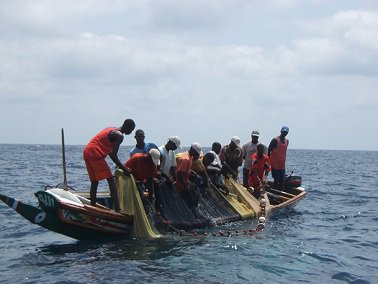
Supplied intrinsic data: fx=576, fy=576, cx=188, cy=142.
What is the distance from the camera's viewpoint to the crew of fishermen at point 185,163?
10875 mm

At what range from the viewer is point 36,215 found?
10336mm

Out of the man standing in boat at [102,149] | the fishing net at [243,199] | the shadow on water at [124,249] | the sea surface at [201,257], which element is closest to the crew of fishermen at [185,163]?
the man standing in boat at [102,149]

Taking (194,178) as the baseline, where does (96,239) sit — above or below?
below

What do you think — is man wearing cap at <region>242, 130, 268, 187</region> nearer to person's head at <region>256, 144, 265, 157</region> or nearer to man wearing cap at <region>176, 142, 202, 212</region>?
person's head at <region>256, 144, 265, 157</region>

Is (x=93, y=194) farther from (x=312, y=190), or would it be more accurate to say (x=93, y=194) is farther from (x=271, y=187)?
(x=312, y=190)

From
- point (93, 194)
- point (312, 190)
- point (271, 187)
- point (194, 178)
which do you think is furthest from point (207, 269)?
point (312, 190)

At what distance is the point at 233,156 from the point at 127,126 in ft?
16.6

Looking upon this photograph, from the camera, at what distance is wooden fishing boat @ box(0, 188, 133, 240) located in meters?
10.2

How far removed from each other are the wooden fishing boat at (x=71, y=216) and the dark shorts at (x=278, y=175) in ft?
23.9

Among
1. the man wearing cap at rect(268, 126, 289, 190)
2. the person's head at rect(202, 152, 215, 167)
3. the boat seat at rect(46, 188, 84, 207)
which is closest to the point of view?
the boat seat at rect(46, 188, 84, 207)

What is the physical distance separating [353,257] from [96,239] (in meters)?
4.99

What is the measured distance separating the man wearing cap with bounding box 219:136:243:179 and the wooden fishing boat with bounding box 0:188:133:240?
4.86m

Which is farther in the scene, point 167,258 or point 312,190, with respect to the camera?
point 312,190

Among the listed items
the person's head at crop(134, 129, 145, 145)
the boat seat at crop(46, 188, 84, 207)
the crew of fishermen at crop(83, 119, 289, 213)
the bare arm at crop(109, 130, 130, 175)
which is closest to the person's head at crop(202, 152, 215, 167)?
the crew of fishermen at crop(83, 119, 289, 213)
